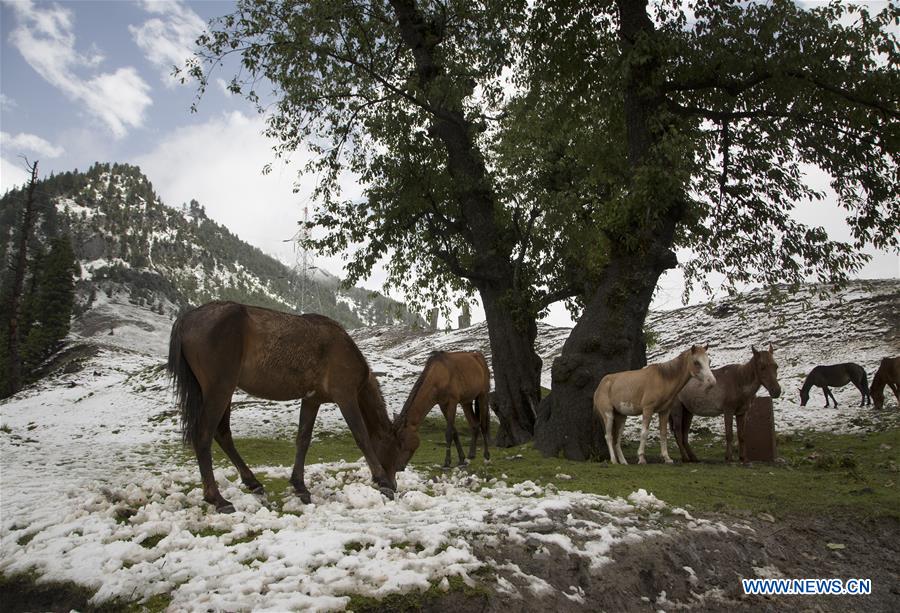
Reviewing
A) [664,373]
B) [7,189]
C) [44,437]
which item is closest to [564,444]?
[664,373]

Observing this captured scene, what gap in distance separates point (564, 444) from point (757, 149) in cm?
927

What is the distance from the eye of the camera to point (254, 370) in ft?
23.3

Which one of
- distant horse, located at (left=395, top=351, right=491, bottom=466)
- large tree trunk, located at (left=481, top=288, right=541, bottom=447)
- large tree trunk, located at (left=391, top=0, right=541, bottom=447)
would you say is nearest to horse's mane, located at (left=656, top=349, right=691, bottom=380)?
distant horse, located at (left=395, top=351, right=491, bottom=466)

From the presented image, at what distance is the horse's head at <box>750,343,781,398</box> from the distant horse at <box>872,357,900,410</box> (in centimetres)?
896

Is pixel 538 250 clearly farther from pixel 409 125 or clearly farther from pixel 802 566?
pixel 802 566

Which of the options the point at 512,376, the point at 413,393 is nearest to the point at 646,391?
the point at 413,393

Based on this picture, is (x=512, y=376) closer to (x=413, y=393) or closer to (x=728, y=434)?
(x=728, y=434)

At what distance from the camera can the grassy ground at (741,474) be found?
7.50 metres

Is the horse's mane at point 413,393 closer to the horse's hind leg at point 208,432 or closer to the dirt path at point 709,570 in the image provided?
the horse's hind leg at point 208,432

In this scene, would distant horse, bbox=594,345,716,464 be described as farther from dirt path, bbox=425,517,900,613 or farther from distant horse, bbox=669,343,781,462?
dirt path, bbox=425,517,900,613

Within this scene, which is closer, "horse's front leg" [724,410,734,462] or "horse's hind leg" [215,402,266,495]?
"horse's hind leg" [215,402,266,495]

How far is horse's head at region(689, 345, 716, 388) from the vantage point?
11.0m

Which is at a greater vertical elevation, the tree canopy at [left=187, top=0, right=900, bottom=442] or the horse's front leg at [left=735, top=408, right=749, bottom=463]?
the tree canopy at [left=187, top=0, right=900, bottom=442]

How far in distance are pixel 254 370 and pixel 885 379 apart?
19587 millimetres
